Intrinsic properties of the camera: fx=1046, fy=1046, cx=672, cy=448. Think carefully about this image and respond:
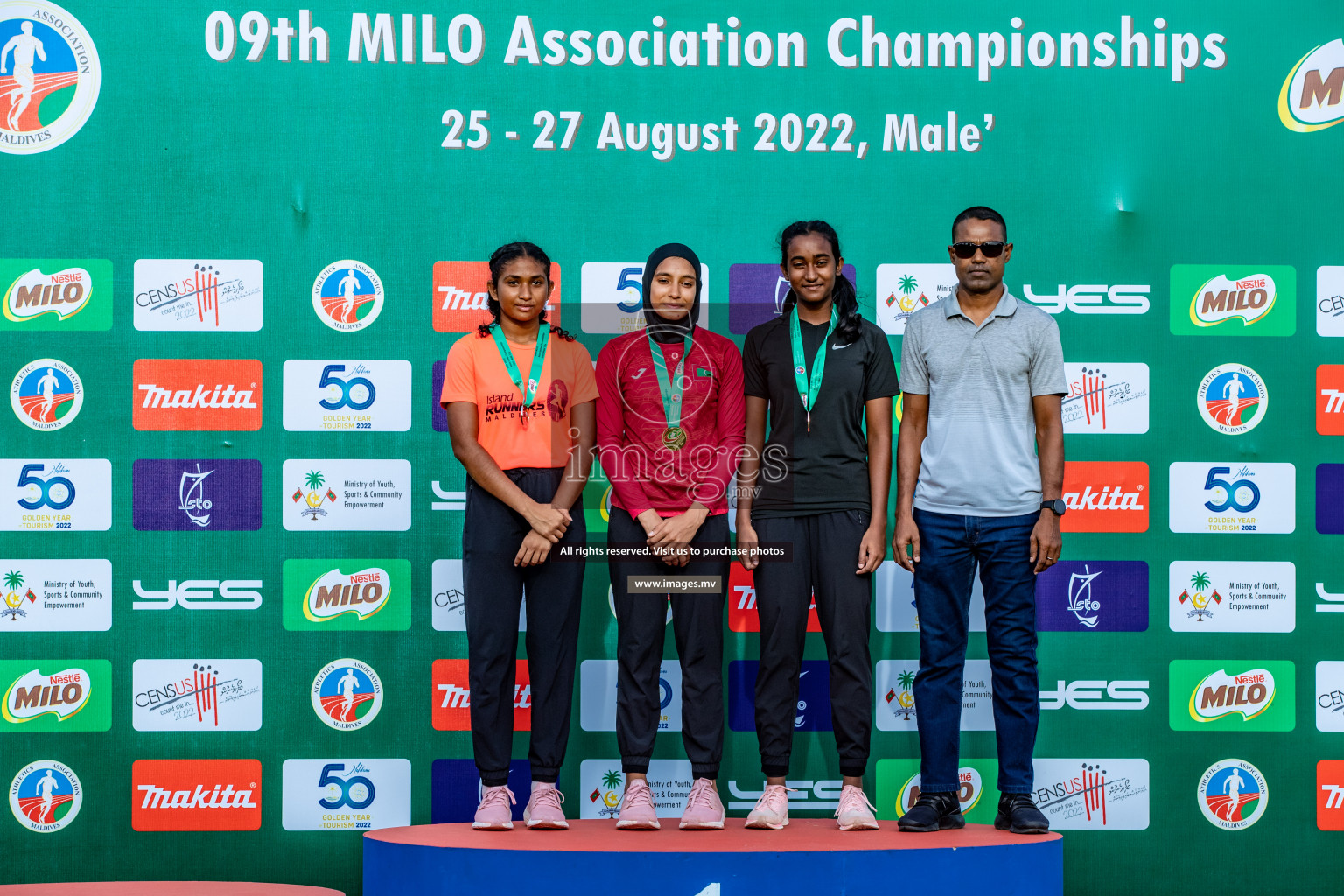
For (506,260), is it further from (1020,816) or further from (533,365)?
(1020,816)

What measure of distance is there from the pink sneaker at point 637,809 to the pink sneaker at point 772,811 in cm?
28

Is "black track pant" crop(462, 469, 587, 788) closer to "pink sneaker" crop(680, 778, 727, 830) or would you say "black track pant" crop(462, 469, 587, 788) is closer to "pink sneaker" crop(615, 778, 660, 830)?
"pink sneaker" crop(615, 778, 660, 830)

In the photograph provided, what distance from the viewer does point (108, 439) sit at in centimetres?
340

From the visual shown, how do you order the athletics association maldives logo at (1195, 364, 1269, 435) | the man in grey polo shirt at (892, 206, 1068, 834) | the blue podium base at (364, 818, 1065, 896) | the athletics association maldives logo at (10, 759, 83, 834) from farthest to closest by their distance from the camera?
the athletics association maldives logo at (1195, 364, 1269, 435) → the athletics association maldives logo at (10, 759, 83, 834) → the man in grey polo shirt at (892, 206, 1068, 834) → the blue podium base at (364, 818, 1065, 896)

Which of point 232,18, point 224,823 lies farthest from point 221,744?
point 232,18

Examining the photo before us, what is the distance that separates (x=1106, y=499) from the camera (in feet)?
11.3

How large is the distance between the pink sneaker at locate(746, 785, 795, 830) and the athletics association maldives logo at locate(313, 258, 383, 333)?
194 centimetres

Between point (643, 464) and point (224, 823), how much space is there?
186 cm

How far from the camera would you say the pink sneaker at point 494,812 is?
Result: 2.89m

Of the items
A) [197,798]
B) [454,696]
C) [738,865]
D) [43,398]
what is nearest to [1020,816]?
[738,865]

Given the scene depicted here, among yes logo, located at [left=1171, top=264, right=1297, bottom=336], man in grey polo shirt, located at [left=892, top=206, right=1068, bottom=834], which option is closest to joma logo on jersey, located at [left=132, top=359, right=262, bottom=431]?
man in grey polo shirt, located at [left=892, top=206, right=1068, bottom=834]

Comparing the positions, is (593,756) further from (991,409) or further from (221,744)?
(991,409)

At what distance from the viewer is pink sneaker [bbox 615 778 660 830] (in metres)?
2.87

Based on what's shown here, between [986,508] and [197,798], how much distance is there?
2628 mm
